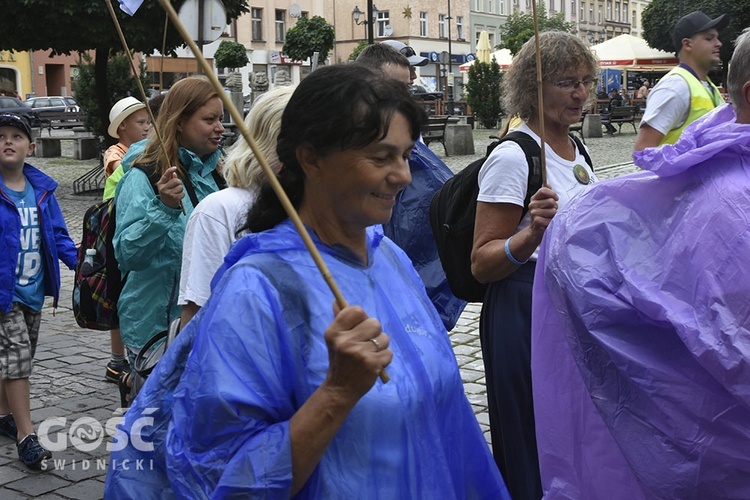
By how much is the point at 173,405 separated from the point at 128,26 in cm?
1511

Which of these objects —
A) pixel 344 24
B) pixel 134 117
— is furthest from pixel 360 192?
pixel 344 24

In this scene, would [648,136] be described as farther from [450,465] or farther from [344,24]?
[344,24]

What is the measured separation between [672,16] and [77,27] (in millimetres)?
28088

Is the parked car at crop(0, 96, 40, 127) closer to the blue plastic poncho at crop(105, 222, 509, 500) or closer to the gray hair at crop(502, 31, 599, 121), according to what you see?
the gray hair at crop(502, 31, 599, 121)

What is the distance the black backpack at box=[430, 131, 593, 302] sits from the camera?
3348mm

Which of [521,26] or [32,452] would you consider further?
[521,26]

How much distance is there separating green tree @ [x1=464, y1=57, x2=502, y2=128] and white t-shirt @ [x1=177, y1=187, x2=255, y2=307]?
96.0ft

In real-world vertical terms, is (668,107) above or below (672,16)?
below

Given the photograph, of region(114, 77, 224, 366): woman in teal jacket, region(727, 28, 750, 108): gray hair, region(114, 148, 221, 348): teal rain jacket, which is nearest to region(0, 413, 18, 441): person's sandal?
region(114, 148, 221, 348): teal rain jacket

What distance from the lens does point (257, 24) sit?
2355 inches

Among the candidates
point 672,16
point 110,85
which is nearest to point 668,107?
point 110,85

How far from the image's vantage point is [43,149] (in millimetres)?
26344

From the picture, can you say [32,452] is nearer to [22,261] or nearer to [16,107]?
[22,261]

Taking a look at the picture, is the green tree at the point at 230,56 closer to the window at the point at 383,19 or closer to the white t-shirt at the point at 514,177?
the window at the point at 383,19
